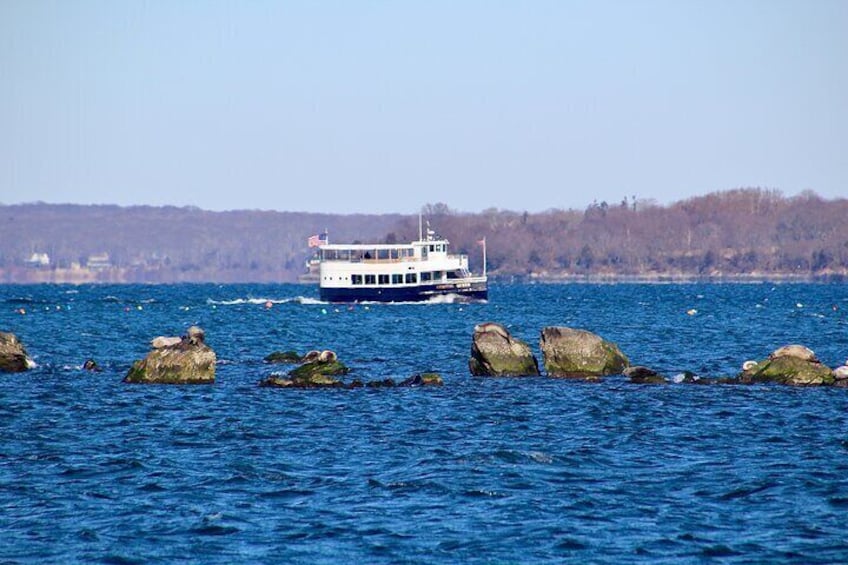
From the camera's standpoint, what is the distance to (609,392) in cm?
4375

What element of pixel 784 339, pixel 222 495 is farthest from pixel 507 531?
pixel 784 339

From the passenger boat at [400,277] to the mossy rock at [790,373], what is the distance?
81327 millimetres

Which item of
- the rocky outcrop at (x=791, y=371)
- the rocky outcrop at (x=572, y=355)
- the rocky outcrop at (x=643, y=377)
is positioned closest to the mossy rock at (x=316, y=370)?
the rocky outcrop at (x=572, y=355)

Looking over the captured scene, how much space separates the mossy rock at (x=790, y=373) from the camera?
148 ft

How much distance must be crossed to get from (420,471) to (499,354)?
20.3 meters

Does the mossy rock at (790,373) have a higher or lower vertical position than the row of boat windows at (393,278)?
lower

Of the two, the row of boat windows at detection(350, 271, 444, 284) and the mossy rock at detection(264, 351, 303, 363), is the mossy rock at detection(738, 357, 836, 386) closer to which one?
the mossy rock at detection(264, 351, 303, 363)

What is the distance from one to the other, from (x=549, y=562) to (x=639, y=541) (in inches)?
80.3

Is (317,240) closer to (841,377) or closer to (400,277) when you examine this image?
(400,277)

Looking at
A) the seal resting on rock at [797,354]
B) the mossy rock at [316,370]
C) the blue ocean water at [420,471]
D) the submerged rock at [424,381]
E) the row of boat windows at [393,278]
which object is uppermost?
the row of boat windows at [393,278]

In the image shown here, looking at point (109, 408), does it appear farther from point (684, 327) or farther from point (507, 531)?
point (684, 327)

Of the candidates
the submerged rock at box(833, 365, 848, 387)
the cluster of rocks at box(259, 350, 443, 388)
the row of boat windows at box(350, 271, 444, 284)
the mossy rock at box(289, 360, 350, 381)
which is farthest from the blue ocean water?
the row of boat windows at box(350, 271, 444, 284)

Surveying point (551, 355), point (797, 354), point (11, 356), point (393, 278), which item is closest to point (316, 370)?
point (551, 355)

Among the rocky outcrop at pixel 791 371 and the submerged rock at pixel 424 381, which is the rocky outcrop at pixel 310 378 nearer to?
the submerged rock at pixel 424 381
